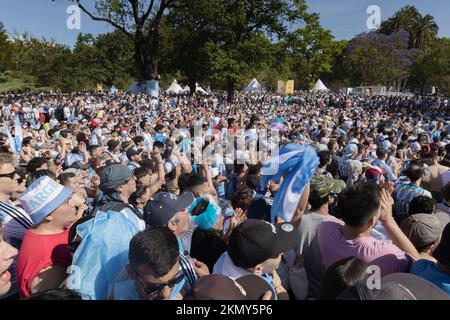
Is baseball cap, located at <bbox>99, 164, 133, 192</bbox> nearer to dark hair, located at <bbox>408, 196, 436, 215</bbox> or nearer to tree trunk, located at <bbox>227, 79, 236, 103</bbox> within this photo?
dark hair, located at <bbox>408, 196, 436, 215</bbox>

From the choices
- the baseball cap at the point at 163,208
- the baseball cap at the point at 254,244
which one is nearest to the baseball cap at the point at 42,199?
the baseball cap at the point at 163,208

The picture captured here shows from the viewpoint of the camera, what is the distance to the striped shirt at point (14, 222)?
9.13 feet

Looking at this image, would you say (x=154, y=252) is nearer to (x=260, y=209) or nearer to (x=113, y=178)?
(x=113, y=178)

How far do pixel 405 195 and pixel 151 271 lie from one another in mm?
3915

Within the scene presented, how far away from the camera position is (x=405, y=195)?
456 cm

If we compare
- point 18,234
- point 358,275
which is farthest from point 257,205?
point 18,234

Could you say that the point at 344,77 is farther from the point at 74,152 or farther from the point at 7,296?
the point at 7,296

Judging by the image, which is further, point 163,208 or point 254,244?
point 163,208

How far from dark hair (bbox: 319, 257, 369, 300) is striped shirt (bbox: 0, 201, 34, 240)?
2.36 m

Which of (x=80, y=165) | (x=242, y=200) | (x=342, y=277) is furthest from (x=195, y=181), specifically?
(x=80, y=165)

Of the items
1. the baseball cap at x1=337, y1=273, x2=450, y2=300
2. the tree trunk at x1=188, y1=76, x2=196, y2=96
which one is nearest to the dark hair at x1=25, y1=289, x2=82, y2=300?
the baseball cap at x1=337, y1=273, x2=450, y2=300

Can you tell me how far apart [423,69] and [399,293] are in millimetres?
48094

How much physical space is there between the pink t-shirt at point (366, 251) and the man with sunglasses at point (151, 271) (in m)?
1.13

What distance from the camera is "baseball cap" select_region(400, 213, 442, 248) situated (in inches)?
102
